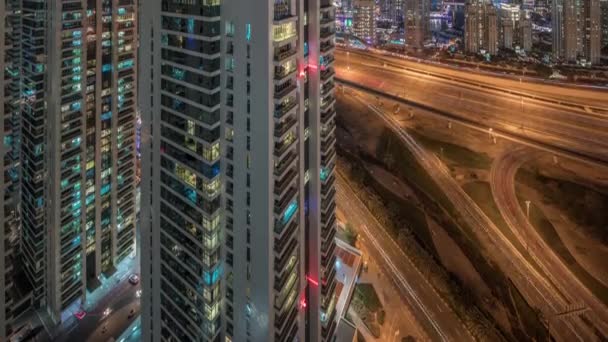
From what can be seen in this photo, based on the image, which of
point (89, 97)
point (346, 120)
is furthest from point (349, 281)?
point (346, 120)

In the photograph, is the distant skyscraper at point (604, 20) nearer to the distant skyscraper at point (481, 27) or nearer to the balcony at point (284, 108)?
the distant skyscraper at point (481, 27)

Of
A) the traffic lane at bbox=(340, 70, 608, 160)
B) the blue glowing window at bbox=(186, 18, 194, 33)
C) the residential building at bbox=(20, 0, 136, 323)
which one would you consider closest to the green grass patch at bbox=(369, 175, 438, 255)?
the traffic lane at bbox=(340, 70, 608, 160)

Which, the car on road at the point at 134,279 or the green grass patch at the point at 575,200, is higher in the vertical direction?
the green grass patch at the point at 575,200

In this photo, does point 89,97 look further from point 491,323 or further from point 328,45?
point 491,323

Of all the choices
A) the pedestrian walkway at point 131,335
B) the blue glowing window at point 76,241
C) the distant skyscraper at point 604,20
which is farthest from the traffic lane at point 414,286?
the distant skyscraper at point 604,20

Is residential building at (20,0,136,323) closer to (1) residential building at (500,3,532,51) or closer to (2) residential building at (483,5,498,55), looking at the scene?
(2) residential building at (483,5,498,55)

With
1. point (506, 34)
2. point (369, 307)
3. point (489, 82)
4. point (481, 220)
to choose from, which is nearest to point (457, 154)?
point (481, 220)
